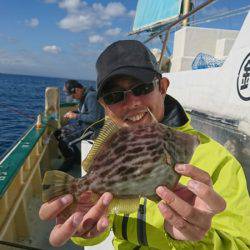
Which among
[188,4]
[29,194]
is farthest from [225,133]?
[188,4]

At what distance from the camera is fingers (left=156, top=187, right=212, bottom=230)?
1.56 meters

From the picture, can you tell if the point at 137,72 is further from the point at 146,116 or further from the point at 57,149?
the point at 57,149

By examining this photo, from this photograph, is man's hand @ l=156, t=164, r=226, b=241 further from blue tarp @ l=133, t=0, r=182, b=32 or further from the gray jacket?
blue tarp @ l=133, t=0, r=182, b=32

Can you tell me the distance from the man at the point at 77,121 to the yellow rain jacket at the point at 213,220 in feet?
18.5

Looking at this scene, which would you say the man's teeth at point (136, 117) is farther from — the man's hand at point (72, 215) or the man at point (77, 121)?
the man at point (77, 121)

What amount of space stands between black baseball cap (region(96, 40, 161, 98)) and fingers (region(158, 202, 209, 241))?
94cm

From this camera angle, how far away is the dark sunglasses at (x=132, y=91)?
228cm

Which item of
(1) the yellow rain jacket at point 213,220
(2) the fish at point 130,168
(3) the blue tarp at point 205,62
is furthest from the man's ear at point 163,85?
(3) the blue tarp at point 205,62

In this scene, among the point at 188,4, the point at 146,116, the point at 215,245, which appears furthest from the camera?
the point at 188,4

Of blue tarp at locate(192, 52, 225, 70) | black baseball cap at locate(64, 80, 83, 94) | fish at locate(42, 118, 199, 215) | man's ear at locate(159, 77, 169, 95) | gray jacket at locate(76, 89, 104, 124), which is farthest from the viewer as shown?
black baseball cap at locate(64, 80, 83, 94)

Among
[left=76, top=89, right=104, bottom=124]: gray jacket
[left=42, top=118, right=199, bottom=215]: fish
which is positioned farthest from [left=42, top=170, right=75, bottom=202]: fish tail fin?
[left=76, top=89, right=104, bottom=124]: gray jacket

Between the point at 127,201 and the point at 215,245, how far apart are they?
0.54m

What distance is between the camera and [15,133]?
16500 mm

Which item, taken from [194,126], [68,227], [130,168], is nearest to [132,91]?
[130,168]
